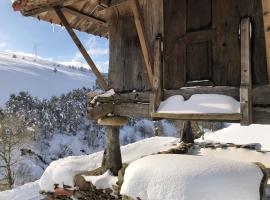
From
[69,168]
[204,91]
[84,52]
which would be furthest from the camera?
[69,168]

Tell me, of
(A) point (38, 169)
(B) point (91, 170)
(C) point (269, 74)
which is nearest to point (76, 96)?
(A) point (38, 169)

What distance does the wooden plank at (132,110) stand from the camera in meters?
5.98

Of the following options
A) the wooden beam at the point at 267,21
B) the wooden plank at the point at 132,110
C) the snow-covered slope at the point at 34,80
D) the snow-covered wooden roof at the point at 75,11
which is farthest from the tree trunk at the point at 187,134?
the snow-covered slope at the point at 34,80

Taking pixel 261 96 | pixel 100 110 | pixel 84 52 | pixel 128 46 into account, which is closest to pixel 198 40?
pixel 261 96

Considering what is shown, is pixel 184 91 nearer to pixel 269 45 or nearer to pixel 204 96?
pixel 204 96

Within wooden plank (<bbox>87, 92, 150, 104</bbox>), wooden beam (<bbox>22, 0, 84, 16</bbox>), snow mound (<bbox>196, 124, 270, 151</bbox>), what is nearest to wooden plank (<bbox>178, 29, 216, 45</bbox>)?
wooden plank (<bbox>87, 92, 150, 104</bbox>)

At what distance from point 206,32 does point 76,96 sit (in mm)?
57045

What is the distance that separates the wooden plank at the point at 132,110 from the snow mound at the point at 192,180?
968 mm

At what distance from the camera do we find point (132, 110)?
632 centimetres

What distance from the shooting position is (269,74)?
4.36 metres

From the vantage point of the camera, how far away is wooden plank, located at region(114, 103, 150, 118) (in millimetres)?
5984

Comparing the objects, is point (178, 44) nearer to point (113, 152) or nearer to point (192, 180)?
point (192, 180)

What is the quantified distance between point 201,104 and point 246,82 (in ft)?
2.51

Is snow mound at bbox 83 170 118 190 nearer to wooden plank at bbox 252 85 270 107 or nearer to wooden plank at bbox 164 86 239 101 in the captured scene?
wooden plank at bbox 164 86 239 101
